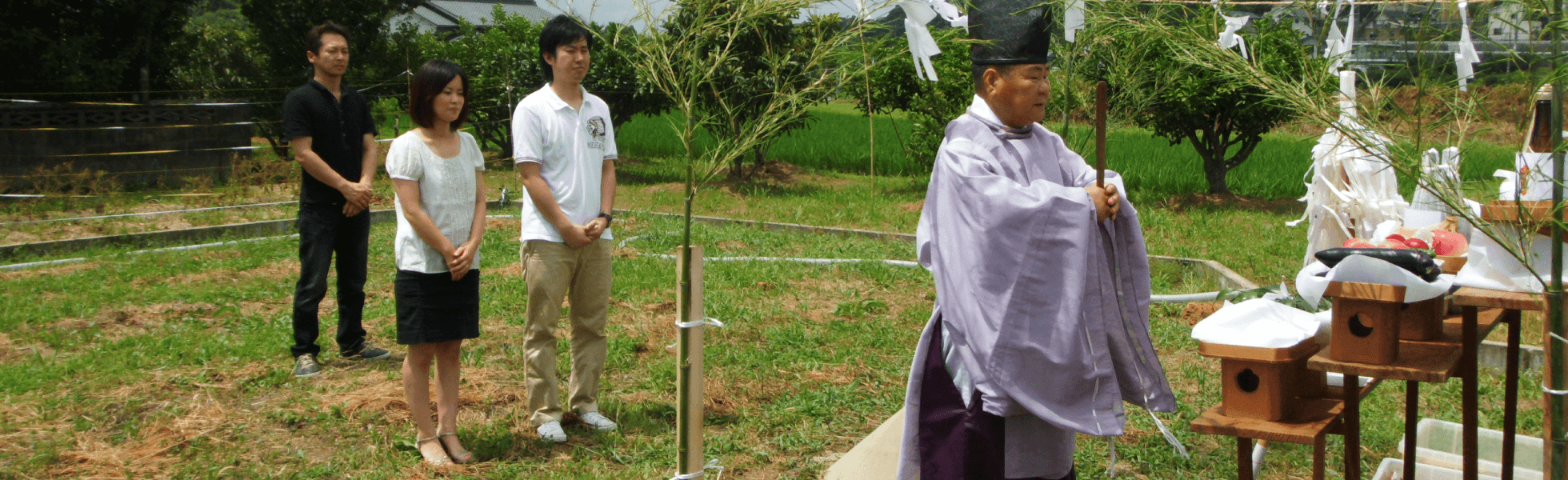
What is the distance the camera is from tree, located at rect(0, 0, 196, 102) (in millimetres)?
11680

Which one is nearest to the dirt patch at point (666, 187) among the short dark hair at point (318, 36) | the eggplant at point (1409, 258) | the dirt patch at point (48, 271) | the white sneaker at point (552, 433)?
the dirt patch at point (48, 271)

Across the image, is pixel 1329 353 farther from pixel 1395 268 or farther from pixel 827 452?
pixel 827 452

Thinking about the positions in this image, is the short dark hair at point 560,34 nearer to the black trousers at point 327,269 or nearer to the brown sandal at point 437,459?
the brown sandal at point 437,459

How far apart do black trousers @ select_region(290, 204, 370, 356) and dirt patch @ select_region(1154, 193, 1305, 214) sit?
8.31 meters

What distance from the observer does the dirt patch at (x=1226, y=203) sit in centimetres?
1094

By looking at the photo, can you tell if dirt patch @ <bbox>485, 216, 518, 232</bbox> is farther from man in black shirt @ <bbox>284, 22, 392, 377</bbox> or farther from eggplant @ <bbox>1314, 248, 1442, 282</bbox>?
eggplant @ <bbox>1314, 248, 1442, 282</bbox>

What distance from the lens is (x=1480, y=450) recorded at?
3.60 m

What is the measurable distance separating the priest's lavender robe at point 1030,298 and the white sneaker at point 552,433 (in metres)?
1.79

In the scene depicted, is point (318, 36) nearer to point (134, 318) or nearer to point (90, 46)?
point (134, 318)

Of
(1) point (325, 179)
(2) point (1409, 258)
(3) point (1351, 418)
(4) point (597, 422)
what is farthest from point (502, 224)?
(2) point (1409, 258)

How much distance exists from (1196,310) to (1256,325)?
3886 millimetres

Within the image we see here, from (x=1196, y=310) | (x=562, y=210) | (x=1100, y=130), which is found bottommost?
(x=1196, y=310)

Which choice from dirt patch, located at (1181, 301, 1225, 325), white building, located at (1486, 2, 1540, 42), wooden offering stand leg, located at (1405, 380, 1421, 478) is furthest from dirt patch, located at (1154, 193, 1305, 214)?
white building, located at (1486, 2, 1540, 42)

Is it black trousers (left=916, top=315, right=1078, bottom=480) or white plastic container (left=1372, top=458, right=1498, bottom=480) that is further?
white plastic container (left=1372, top=458, right=1498, bottom=480)
